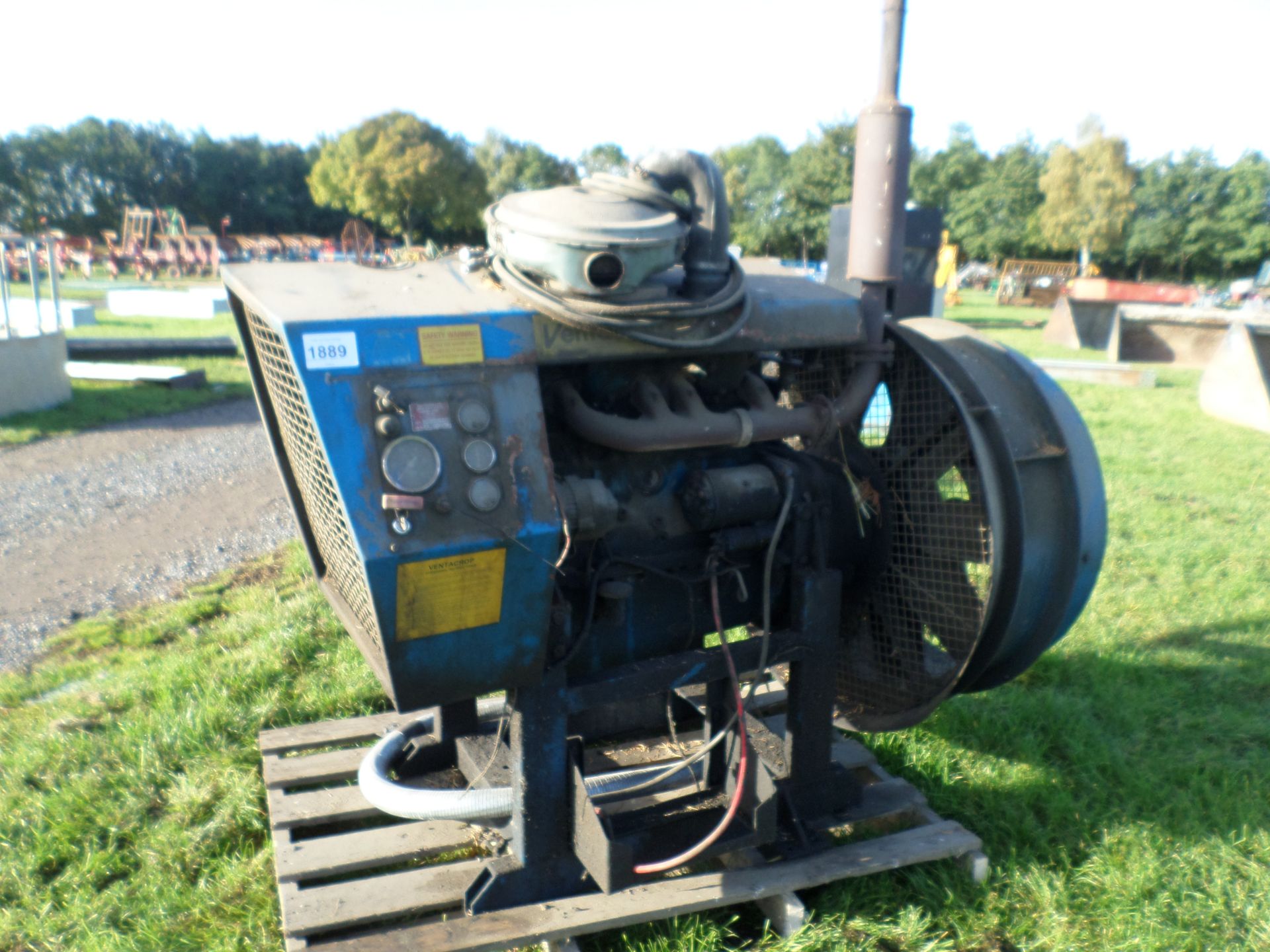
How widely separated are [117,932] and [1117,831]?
257 cm

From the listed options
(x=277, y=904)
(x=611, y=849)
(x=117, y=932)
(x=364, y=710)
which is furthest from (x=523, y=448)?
(x=364, y=710)

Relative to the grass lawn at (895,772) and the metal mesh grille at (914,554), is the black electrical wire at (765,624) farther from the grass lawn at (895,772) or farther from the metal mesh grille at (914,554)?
the grass lawn at (895,772)

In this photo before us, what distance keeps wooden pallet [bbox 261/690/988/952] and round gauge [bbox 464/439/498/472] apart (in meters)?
1.03

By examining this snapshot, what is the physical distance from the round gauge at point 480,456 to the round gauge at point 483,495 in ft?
0.08

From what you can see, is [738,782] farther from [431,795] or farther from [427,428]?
[427,428]

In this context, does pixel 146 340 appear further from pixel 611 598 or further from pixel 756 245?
pixel 756 245

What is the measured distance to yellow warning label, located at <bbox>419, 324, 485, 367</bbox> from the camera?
1683 mm

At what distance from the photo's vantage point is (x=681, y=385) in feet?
6.72

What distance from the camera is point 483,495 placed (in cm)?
169

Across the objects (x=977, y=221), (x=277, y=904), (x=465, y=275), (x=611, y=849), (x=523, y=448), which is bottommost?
(x=277, y=904)

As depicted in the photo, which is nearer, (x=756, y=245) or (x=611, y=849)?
(x=611, y=849)

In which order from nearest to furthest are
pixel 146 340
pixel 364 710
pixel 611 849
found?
pixel 611 849 → pixel 364 710 → pixel 146 340

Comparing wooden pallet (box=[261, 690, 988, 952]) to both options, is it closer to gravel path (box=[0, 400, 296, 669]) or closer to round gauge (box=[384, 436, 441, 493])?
round gauge (box=[384, 436, 441, 493])

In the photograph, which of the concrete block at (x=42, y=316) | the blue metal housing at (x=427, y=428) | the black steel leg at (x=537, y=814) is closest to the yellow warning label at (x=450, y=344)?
the blue metal housing at (x=427, y=428)
